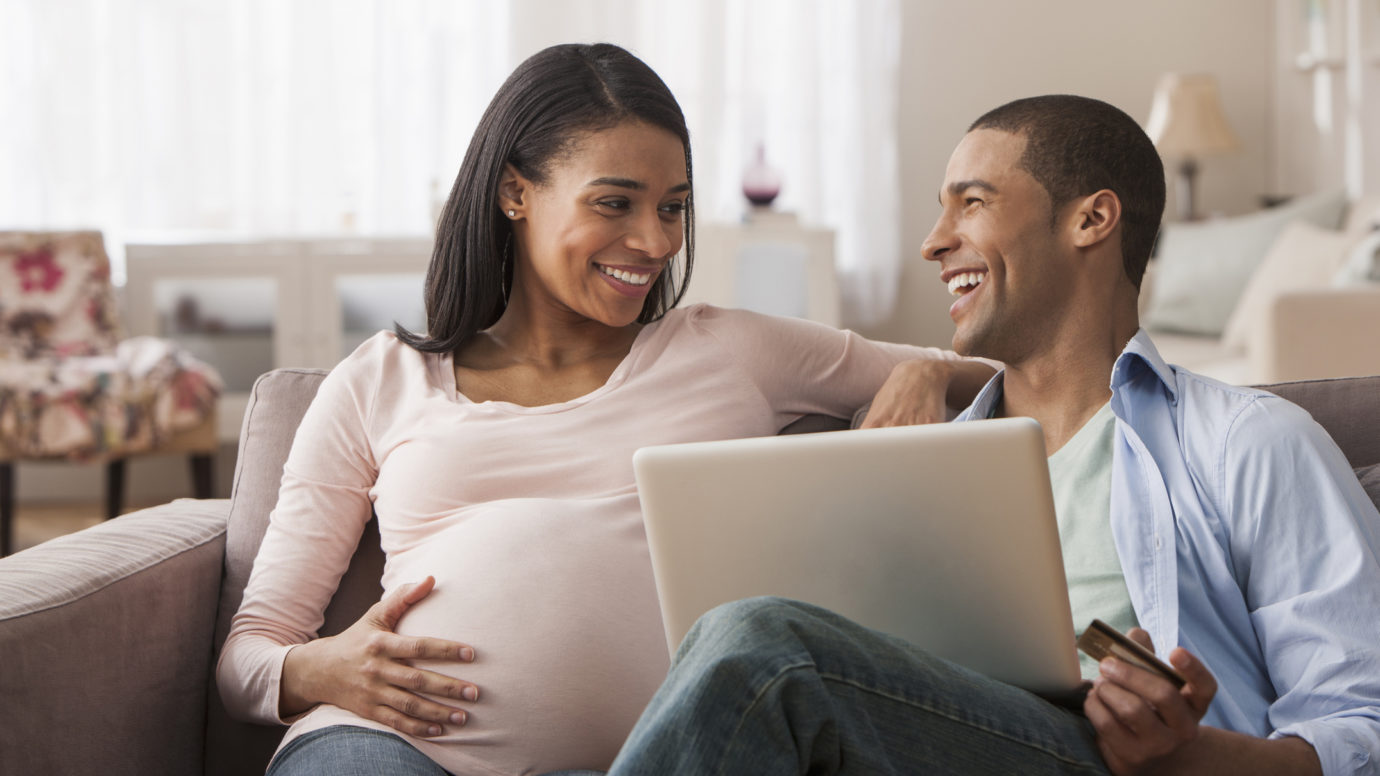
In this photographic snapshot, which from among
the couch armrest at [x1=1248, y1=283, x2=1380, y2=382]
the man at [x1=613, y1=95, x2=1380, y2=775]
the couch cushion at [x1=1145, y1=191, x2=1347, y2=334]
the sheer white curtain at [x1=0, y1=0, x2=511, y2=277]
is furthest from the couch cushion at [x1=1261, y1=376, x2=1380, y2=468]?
the sheer white curtain at [x1=0, y1=0, x2=511, y2=277]

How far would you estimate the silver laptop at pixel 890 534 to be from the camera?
89cm

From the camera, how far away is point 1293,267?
146 inches

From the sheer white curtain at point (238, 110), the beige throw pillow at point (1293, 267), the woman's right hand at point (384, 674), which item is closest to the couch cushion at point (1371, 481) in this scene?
the woman's right hand at point (384, 674)

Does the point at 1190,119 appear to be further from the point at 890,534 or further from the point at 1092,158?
the point at 890,534

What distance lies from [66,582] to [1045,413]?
0.94 meters

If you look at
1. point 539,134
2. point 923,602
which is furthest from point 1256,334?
point 923,602

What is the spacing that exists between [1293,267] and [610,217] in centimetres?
298

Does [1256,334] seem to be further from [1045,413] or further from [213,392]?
[213,392]

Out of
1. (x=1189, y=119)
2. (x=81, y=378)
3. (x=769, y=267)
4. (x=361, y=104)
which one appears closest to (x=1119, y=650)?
(x=81, y=378)

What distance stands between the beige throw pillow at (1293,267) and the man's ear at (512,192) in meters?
2.71

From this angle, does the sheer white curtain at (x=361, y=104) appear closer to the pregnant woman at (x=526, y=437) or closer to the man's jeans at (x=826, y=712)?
the pregnant woman at (x=526, y=437)

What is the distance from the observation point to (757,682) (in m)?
0.84

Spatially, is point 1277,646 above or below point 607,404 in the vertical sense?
below

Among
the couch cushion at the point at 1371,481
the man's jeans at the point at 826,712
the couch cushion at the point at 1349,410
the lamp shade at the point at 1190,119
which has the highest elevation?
the lamp shade at the point at 1190,119
